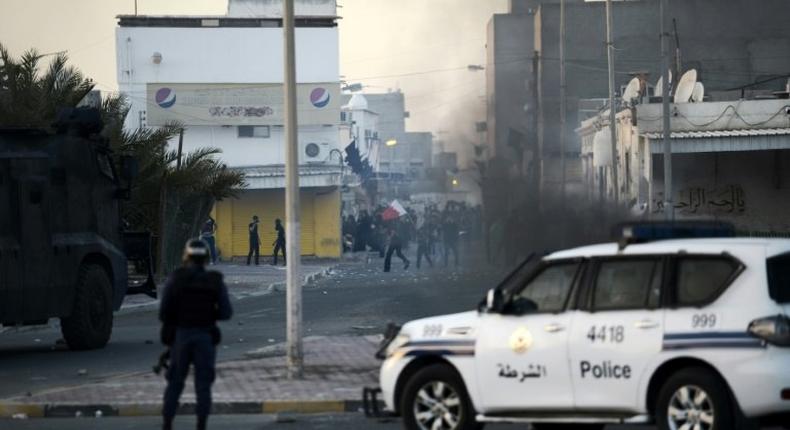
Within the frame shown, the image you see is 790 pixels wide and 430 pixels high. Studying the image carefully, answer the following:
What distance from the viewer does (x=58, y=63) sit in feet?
127

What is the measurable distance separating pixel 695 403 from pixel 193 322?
393 cm

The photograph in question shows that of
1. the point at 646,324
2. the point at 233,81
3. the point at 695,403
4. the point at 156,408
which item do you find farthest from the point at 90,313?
the point at 233,81

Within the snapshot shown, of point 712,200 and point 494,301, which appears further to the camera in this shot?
point 712,200

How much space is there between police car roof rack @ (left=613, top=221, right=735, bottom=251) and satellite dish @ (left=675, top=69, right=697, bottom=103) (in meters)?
37.9

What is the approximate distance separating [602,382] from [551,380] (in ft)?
1.41

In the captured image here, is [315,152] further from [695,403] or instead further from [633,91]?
[695,403]

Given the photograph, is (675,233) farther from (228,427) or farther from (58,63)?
Result: (58,63)

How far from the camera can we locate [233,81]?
7656 centimetres

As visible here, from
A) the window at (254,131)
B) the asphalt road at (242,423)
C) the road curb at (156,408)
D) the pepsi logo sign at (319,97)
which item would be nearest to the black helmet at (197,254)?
the asphalt road at (242,423)

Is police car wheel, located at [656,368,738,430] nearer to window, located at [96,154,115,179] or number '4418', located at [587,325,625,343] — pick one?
→ number '4418', located at [587,325,625,343]

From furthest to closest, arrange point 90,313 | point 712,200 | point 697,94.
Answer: point 697,94 < point 712,200 < point 90,313

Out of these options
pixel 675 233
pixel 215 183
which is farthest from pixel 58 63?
pixel 675 233

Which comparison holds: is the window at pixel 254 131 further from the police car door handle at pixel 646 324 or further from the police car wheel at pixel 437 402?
the police car door handle at pixel 646 324

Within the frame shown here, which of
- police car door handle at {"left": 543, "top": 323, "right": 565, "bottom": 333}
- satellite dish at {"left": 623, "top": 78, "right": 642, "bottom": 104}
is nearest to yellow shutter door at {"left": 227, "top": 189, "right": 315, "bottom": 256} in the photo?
satellite dish at {"left": 623, "top": 78, "right": 642, "bottom": 104}
